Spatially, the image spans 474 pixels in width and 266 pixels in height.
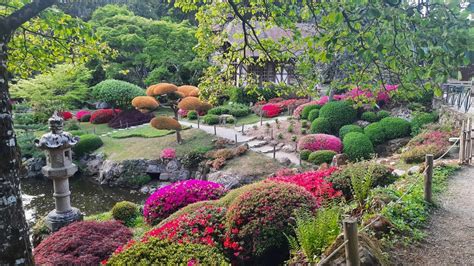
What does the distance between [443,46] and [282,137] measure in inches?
610

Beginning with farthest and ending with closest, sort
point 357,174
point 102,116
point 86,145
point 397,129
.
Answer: point 102,116 < point 86,145 < point 397,129 < point 357,174

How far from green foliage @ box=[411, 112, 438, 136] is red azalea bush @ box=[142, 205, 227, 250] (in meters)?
12.1

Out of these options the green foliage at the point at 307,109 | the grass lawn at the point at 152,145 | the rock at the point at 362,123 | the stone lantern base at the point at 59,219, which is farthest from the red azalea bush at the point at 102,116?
the stone lantern base at the point at 59,219

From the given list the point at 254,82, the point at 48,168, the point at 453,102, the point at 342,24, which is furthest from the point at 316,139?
the point at 342,24

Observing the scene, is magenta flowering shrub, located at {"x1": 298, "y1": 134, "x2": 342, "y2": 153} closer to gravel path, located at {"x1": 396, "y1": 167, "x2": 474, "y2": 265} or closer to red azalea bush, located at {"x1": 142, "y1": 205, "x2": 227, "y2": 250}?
gravel path, located at {"x1": 396, "y1": 167, "x2": 474, "y2": 265}

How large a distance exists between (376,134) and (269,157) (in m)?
4.60

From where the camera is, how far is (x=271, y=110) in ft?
78.3

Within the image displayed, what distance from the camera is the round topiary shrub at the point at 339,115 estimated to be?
707 inches

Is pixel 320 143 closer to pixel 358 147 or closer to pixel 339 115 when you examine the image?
pixel 358 147

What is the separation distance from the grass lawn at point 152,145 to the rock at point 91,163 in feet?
1.29

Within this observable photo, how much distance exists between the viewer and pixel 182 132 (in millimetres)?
20516

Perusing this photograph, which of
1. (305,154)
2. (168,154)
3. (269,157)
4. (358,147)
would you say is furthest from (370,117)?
(168,154)

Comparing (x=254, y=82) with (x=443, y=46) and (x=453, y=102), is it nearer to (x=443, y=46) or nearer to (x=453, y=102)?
(x=443, y=46)

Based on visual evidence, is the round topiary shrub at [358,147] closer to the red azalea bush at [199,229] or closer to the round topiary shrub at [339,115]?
the round topiary shrub at [339,115]
